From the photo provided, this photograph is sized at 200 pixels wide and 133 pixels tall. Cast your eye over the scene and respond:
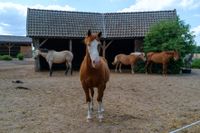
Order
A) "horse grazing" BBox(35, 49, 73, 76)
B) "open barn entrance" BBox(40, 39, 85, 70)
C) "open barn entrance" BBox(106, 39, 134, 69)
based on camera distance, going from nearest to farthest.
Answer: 1. "horse grazing" BBox(35, 49, 73, 76)
2. "open barn entrance" BBox(40, 39, 85, 70)
3. "open barn entrance" BBox(106, 39, 134, 69)

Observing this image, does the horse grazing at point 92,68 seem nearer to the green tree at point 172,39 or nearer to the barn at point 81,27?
the green tree at point 172,39

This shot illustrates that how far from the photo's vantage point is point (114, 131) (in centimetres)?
512

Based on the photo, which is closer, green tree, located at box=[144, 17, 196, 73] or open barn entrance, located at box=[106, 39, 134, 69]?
green tree, located at box=[144, 17, 196, 73]

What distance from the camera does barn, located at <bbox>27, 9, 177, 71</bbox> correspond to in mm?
18234

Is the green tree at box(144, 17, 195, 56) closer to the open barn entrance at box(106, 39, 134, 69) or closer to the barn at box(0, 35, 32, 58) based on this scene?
the open barn entrance at box(106, 39, 134, 69)

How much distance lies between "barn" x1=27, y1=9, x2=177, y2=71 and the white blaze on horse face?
42.4 feet

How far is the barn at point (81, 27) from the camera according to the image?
1823cm

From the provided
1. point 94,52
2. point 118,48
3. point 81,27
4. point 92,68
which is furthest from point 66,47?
point 94,52

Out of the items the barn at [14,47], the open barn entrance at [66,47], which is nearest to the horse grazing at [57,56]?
the open barn entrance at [66,47]

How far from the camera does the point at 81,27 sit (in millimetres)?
19375

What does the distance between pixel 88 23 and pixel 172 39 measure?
6.18 meters

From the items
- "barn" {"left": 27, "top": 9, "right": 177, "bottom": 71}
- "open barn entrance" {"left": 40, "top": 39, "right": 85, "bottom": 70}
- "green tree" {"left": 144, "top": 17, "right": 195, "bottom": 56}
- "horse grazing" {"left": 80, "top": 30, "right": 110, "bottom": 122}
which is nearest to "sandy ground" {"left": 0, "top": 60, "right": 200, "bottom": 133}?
"horse grazing" {"left": 80, "top": 30, "right": 110, "bottom": 122}

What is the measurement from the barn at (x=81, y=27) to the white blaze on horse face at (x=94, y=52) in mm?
12924

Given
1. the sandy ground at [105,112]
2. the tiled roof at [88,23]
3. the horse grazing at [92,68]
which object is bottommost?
the sandy ground at [105,112]
